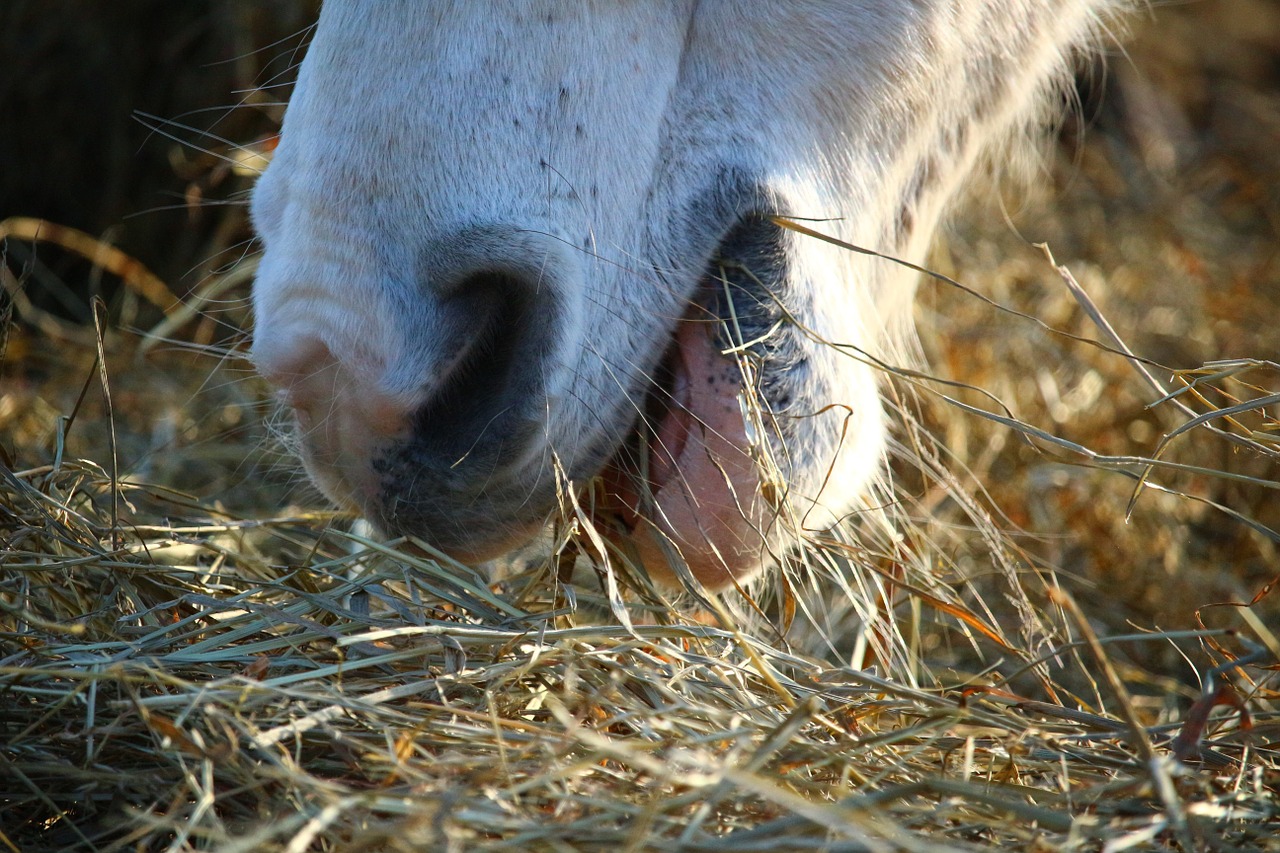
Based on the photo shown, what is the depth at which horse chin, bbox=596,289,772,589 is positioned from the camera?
3.18 ft

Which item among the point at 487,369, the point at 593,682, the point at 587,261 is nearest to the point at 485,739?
the point at 593,682

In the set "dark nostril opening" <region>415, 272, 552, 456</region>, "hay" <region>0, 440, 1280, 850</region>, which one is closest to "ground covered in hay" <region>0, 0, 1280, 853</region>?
"hay" <region>0, 440, 1280, 850</region>

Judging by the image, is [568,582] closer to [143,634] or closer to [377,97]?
[143,634]

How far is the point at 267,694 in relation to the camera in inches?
30.1

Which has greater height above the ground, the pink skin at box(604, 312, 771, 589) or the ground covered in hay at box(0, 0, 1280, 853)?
the pink skin at box(604, 312, 771, 589)

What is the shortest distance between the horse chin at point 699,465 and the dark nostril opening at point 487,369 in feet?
0.45

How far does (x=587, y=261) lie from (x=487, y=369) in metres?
0.13

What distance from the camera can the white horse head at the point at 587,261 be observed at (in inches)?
34.2

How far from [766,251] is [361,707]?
20.8 inches

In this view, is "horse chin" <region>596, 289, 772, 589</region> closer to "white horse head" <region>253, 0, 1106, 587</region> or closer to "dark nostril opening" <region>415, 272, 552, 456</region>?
"white horse head" <region>253, 0, 1106, 587</region>

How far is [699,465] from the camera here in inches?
38.3

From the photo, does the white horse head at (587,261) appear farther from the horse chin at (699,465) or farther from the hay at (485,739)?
the hay at (485,739)

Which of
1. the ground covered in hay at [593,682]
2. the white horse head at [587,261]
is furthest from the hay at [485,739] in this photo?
the white horse head at [587,261]

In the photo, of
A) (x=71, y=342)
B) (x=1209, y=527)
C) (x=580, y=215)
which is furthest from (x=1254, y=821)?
(x=71, y=342)
